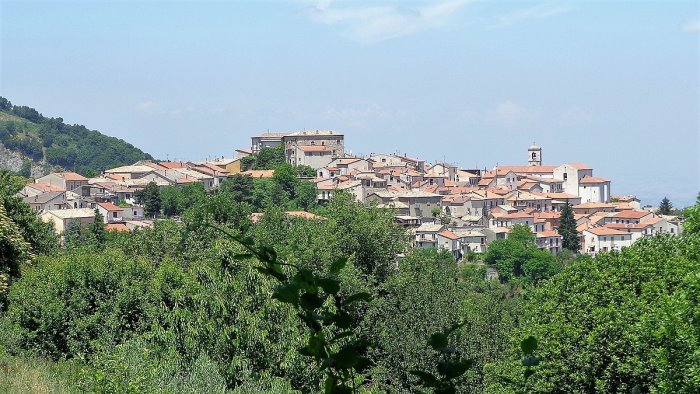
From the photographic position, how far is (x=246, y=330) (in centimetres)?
1501

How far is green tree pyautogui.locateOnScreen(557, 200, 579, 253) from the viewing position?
280 ft

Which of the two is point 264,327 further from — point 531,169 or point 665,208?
point 531,169

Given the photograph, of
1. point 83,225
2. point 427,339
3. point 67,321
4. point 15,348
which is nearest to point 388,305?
point 67,321

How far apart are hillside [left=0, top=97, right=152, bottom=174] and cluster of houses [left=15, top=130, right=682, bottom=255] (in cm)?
4575

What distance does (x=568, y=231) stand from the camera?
3391 inches

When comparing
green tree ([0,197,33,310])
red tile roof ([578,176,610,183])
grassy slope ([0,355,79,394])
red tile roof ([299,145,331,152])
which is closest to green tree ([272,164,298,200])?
red tile roof ([299,145,331,152])

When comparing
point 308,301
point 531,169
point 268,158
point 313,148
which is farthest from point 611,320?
point 531,169

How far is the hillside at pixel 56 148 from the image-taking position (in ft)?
495

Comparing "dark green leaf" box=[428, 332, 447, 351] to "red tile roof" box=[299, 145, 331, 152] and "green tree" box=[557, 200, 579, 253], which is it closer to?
"green tree" box=[557, 200, 579, 253]

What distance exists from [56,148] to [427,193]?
86.5 meters

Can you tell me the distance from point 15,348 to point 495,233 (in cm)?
7143

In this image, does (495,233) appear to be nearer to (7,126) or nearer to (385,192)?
(385,192)

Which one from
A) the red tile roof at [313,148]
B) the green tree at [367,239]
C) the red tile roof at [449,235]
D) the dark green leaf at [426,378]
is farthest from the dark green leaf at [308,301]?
the red tile roof at [313,148]

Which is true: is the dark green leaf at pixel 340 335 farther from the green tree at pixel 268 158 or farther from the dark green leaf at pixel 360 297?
the green tree at pixel 268 158
